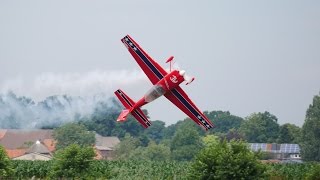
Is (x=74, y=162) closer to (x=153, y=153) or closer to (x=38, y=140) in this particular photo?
(x=153, y=153)

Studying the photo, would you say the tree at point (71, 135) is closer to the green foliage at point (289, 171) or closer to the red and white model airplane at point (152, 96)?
the green foliage at point (289, 171)

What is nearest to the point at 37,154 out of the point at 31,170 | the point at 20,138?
the point at 20,138

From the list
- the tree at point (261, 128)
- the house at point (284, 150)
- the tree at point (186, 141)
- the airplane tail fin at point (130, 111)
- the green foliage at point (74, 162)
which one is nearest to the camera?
the airplane tail fin at point (130, 111)

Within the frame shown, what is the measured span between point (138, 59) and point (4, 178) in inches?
724

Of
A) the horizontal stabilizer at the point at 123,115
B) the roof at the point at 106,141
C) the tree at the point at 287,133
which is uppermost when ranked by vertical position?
the tree at the point at 287,133

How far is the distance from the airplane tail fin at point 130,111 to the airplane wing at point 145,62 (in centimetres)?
209

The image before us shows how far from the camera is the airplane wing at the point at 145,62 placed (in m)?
45.5

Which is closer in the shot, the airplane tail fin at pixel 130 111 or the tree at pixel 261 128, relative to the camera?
the airplane tail fin at pixel 130 111

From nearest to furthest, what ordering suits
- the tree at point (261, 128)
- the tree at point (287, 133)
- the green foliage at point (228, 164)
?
1. the green foliage at point (228, 164)
2. the tree at point (287, 133)
3. the tree at point (261, 128)

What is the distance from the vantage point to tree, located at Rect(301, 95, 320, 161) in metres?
120

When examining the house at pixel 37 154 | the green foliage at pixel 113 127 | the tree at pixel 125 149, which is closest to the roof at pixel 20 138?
the green foliage at pixel 113 127

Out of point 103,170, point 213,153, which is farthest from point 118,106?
point 213,153

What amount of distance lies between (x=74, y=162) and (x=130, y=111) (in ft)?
40.6

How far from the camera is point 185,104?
4616 centimetres
